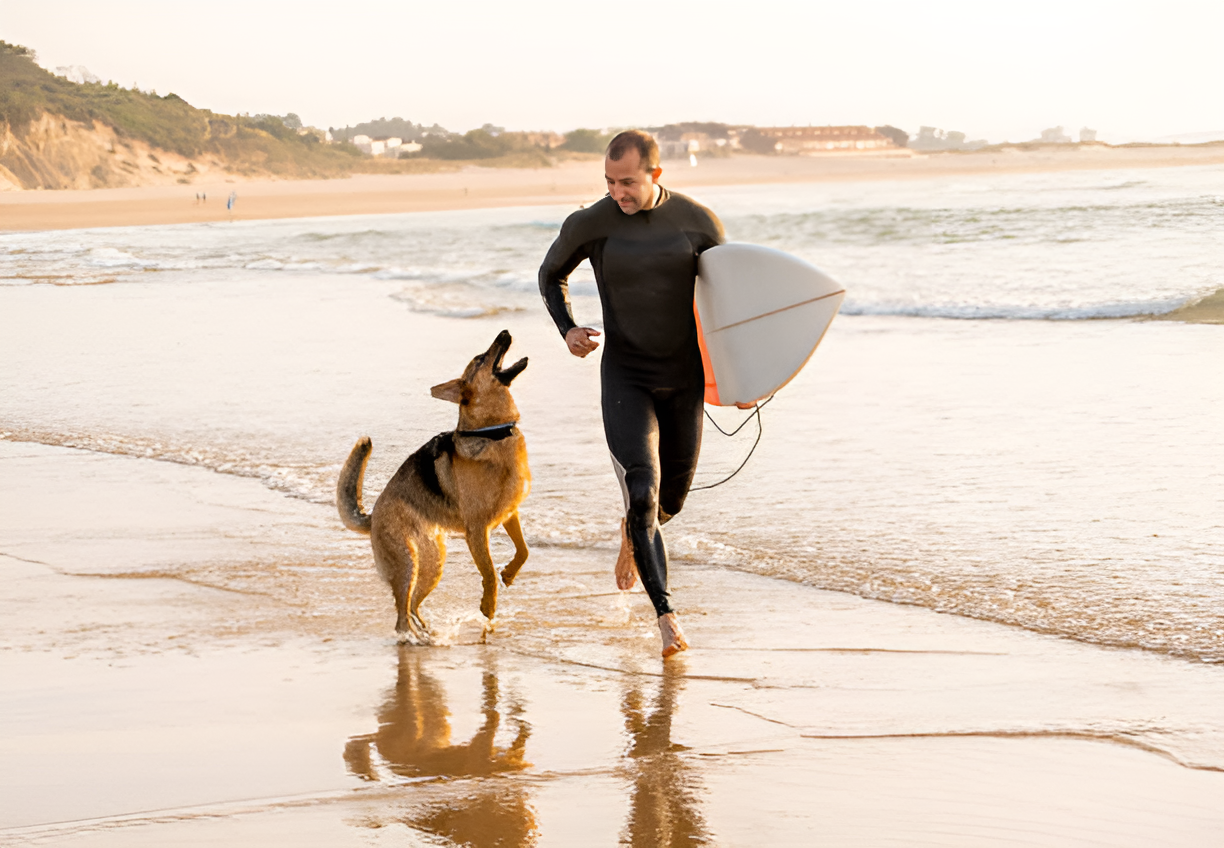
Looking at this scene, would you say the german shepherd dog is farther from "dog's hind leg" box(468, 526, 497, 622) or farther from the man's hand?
the man's hand

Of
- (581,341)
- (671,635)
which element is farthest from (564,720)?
(581,341)

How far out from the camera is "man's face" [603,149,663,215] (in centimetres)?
482

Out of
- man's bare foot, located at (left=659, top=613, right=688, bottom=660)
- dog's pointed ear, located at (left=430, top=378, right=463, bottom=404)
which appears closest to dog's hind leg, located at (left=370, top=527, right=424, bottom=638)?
dog's pointed ear, located at (left=430, top=378, right=463, bottom=404)

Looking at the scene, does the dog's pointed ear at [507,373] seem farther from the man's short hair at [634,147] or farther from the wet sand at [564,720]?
the wet sand at [564,720]

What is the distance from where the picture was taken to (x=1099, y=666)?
463 centimetres

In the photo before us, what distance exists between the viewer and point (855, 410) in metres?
9.57

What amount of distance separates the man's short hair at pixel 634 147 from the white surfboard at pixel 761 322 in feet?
1.94

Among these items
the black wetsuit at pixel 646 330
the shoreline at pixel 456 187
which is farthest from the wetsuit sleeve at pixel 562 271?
the shoreline at pixel 456 187

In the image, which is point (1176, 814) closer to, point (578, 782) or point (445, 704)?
point (578, 782)

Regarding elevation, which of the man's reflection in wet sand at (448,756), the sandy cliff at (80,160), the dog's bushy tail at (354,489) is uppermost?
the sandy cliff at (80,160)

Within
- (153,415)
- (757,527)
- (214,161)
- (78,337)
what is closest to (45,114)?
(214,161)

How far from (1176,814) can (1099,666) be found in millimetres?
1283

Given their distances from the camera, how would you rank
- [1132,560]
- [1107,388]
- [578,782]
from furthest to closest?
[1107,388] < [1132,560] < [578,782]

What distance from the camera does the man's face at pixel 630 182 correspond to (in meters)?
4.82
